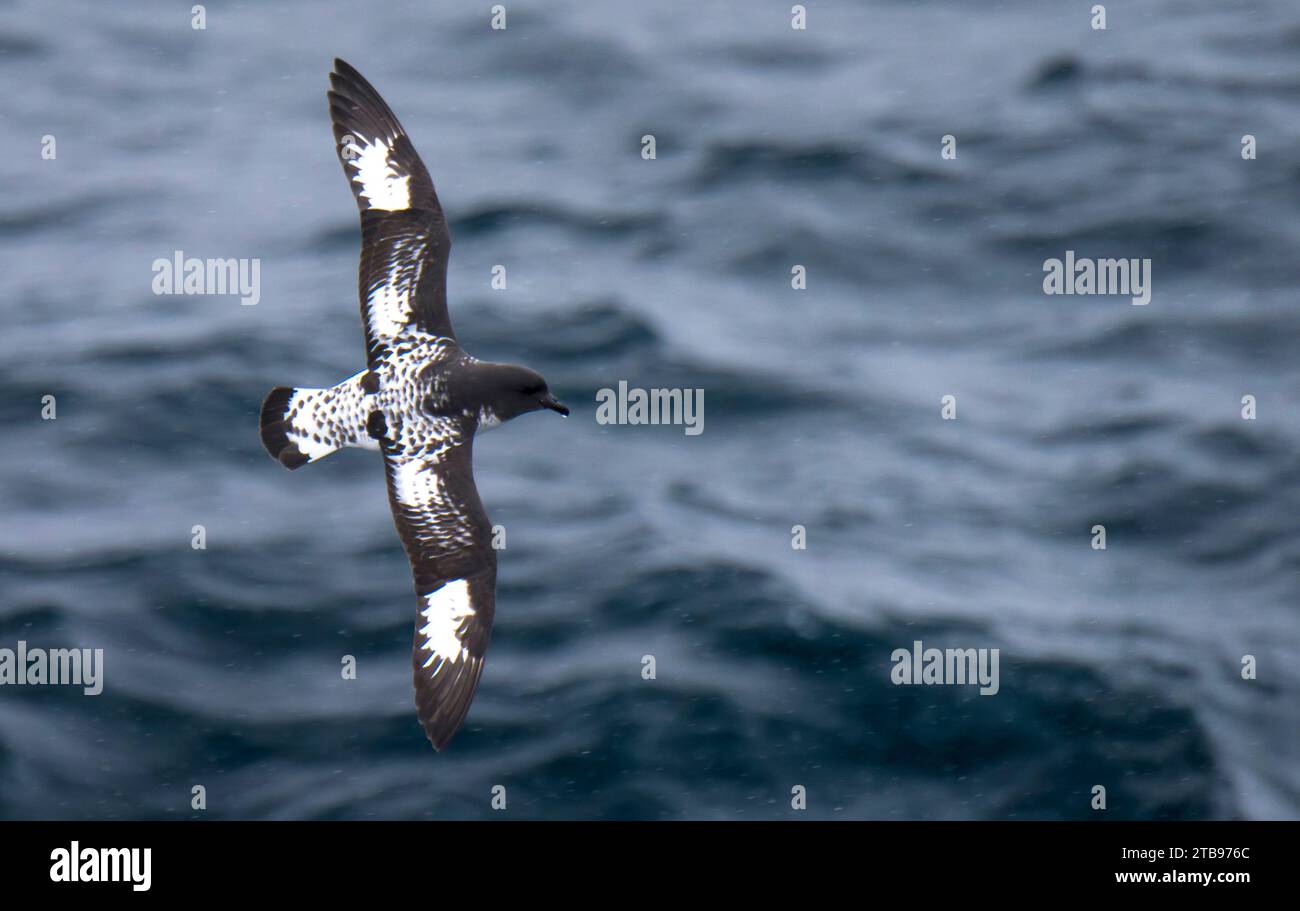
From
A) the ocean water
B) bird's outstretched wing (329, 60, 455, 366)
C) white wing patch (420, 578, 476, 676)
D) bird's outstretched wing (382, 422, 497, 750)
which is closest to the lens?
white wing patch (420, 578, 476, 676)

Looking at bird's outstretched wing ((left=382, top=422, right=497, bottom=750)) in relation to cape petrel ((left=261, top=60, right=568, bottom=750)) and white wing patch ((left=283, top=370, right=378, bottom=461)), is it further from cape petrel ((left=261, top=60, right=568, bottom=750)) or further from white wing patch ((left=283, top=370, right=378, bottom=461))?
white wing patch ((left=283, top=370, right=378, bottom=461))

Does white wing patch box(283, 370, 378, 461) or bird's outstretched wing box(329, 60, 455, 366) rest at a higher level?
bird's outstretched wing box(329, 60, 455, 366)

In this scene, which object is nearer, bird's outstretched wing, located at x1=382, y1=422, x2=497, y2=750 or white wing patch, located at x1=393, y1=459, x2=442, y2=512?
bird's outstretched wing, located at x1=382, y1=422, x2=497, y2=750

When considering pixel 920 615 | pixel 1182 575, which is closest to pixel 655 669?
pixel 920 615

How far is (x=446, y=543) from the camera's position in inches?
404

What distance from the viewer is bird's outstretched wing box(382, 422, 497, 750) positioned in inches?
400

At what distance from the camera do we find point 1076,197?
654 inches

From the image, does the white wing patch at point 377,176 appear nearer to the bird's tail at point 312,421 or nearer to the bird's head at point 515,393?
the bird's tail at point 312,421

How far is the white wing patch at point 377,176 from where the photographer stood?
10820 millimetres

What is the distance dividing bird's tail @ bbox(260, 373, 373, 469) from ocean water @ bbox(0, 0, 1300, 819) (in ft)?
5.54

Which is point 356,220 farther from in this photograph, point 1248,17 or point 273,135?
point 1248,17

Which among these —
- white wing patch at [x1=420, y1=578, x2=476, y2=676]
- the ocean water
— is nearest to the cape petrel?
white wing patch at [x1=420, y1=578, x2=476, y2=676]
